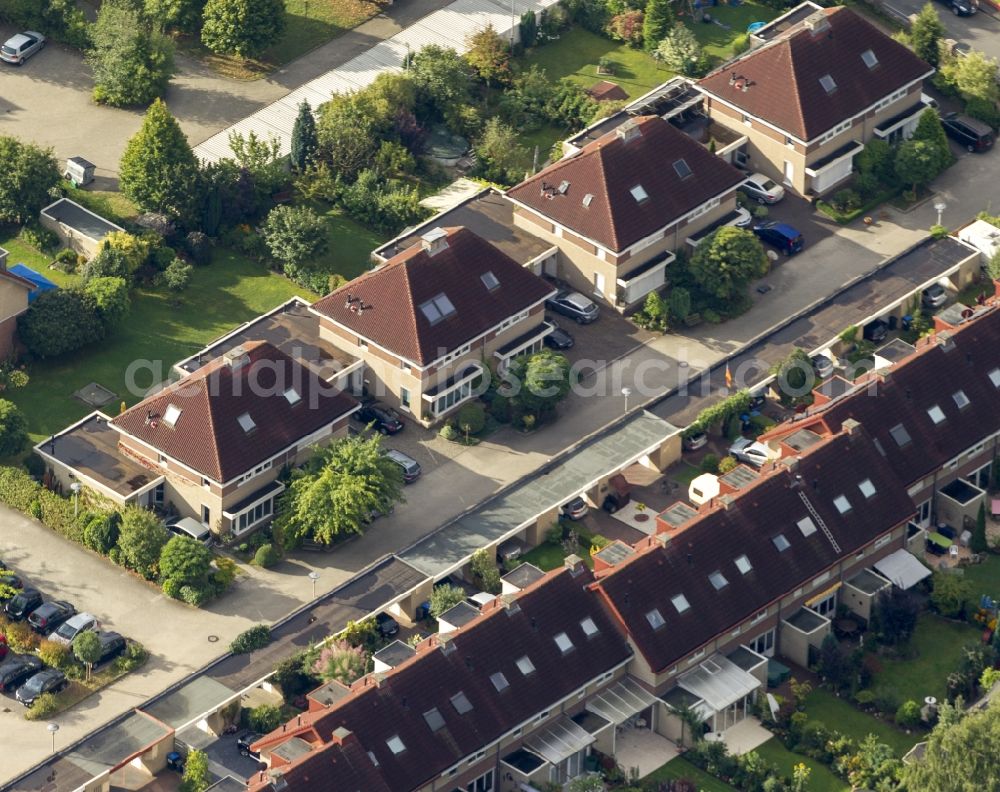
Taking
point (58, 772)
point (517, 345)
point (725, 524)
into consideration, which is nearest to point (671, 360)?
point (517, 345)

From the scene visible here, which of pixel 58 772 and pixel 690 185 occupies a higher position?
pixel 690 185

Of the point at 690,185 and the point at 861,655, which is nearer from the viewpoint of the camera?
the point at 861,655

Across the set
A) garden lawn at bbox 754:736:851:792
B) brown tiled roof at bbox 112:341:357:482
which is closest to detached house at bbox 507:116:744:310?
brown tiled roof at bbox 112:341:357:482

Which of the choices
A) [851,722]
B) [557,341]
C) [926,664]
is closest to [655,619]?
[851,722]

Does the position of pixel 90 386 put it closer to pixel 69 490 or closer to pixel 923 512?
pixel 69 490

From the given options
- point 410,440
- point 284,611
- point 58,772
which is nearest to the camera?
point 58,772

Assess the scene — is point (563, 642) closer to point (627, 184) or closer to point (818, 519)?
point (818, 519)

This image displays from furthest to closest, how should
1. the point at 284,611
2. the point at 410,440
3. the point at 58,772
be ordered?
the point at 410,440 < the point at 284,611 < the point at 58,772
